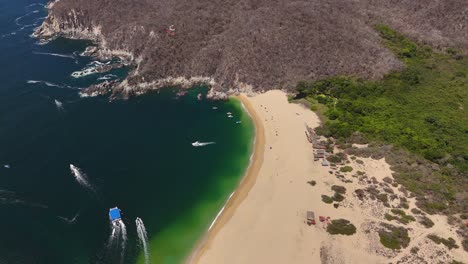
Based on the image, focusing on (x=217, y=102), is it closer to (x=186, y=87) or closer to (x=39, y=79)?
(x=186, y=87)

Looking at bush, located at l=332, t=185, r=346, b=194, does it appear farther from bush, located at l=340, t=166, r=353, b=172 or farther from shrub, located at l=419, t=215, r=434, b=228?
shrub, located at l=419, t=215, r=434, b=228

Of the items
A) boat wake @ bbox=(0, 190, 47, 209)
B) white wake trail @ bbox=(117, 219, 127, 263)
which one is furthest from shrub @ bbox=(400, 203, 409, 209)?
boat wake @ bbox=(0, 190, 47, 209)

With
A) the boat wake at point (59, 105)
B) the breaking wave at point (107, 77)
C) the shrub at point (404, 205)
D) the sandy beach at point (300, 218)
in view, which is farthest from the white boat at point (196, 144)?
the shrub at point (404, 205)

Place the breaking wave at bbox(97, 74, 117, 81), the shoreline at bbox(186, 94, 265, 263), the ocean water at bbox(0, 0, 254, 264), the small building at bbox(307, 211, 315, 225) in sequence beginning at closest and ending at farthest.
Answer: the shoreline at bbox(186, 94, 265, 263) → the ocean water at bbox(0, 0, 254, 264) → the small building at bbox(307, 211, 315, 225) → the breaking wave at bbox(97, 74, 117, 81)

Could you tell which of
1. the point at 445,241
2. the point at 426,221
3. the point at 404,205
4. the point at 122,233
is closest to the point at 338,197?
the point at 404,205

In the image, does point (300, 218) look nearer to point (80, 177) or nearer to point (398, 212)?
point (398, 212)

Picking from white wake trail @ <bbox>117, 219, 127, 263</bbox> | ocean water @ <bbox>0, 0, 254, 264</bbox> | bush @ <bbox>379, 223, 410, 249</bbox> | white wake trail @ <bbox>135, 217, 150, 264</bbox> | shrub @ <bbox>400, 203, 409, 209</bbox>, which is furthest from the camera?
A: shrub @ <bbox>400, 203, 409, 209</bbox>
